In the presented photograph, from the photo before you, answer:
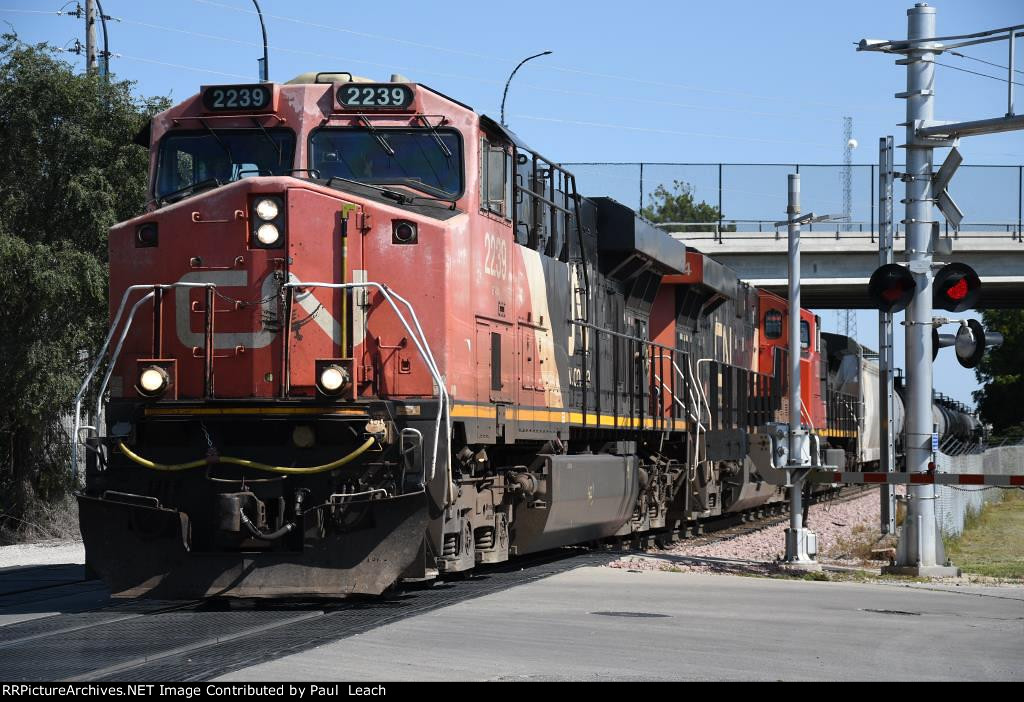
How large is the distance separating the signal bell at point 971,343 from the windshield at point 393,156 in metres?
6.65

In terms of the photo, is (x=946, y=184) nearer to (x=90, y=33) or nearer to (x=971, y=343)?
(x=971, y=343)

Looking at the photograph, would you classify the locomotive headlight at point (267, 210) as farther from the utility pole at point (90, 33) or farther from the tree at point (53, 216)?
the utility pole at point (90, 33)

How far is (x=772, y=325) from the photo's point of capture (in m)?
26.1

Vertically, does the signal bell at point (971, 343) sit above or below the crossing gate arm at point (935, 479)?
above

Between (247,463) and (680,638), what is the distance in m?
3.49

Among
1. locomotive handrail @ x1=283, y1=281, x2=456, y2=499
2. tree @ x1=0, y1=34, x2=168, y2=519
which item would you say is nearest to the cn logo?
locomotive handrail @ x1=283, y1=281, x2=456, y2=499

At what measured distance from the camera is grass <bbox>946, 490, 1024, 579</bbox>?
16.1 m

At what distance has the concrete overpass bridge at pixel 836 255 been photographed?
131 ft

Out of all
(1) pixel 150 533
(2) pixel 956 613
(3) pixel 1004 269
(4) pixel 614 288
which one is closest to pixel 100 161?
(4) pixel 614 288

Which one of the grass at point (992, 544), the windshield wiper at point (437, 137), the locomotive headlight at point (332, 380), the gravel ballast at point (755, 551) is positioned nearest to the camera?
the locomotive headlight at point (332, 380)

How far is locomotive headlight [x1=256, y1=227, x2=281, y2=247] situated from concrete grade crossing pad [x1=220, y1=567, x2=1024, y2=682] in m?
3.04

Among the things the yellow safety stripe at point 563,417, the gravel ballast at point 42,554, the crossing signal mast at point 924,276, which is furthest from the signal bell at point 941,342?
the gravel ballast at point 42,554


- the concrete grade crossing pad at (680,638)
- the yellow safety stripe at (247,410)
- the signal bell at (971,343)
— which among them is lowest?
the concrete grade crossing pad at (680,638)

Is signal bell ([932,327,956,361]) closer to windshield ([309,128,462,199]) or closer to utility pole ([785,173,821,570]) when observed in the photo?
utility pole ([785,173,821,570])
